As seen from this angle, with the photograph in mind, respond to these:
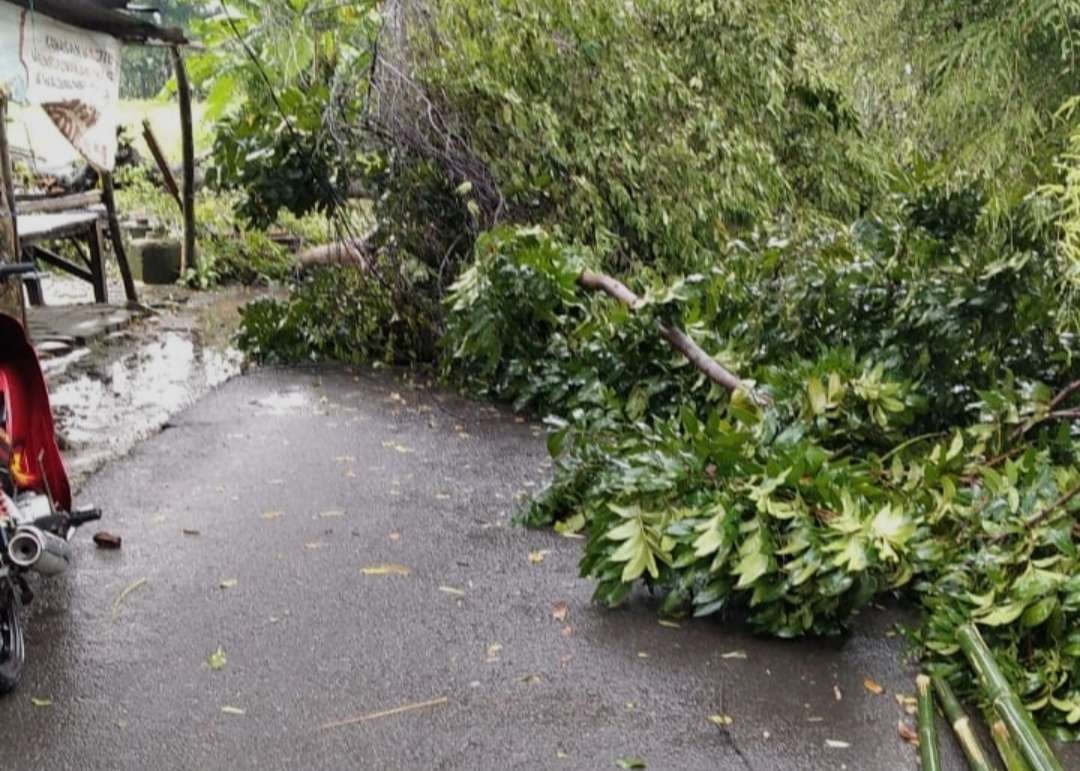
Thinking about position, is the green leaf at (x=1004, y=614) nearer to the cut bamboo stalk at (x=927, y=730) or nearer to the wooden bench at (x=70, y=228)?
the cut bamboo stalk at (x=927, y=730)

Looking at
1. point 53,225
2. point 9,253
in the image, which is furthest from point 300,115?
point 9,253

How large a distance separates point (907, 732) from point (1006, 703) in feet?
1.13

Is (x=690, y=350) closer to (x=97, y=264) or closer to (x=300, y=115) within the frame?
(x=300, y=115)

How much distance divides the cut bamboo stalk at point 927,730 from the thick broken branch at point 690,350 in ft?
6.07

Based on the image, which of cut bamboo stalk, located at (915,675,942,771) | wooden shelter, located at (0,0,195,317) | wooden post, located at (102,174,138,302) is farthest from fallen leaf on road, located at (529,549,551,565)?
wooden post, located at (102,174,138,302)

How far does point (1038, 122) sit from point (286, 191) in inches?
217

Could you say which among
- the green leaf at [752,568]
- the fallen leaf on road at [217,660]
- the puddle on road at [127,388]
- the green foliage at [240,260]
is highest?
the green leaf at [752,568]

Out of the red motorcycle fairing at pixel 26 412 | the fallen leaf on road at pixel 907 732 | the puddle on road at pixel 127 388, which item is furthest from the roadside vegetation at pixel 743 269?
the red motorcycle fairing at pixel 26 412

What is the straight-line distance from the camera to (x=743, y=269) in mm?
6227

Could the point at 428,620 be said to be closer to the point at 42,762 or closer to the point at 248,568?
the point at 248,568

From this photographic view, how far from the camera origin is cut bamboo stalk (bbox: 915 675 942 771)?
2836 millimetres

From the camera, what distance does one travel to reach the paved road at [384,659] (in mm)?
3055

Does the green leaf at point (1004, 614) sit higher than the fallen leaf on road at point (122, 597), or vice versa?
the green leaf at point (1004, 614)

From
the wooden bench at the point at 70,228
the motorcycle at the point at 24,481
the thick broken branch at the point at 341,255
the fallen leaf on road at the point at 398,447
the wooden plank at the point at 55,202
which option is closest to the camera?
the motorcycle at the point at 24,481
